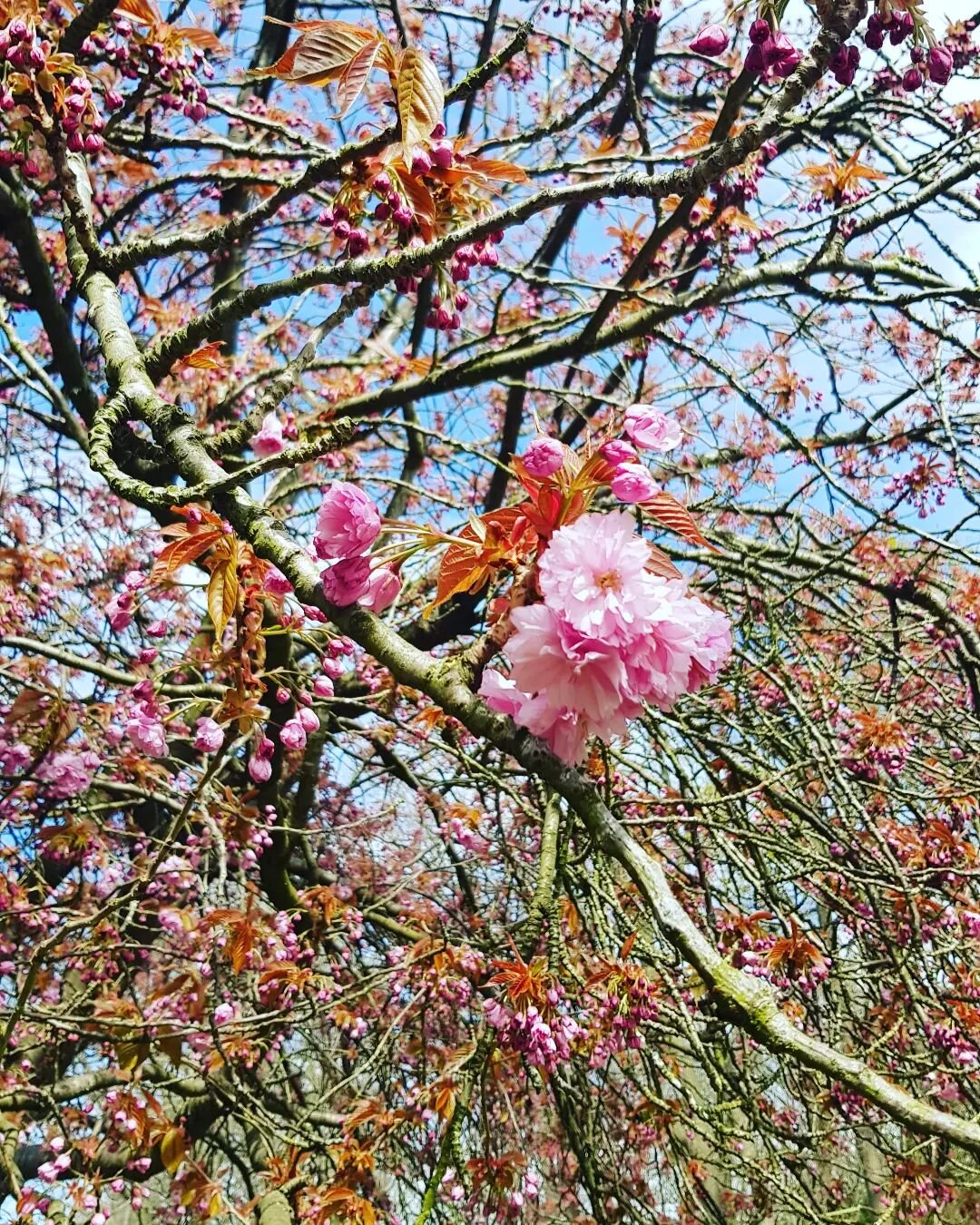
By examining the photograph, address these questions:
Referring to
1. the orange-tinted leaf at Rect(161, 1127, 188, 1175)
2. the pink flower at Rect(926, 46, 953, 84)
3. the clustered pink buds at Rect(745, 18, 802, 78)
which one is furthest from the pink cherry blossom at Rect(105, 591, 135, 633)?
the orange-tinted leaf at Rect(161, 1127, 188, 1175)

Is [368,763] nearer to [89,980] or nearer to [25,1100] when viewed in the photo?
[89,980]

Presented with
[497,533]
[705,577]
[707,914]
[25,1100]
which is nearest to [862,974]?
[707,914]

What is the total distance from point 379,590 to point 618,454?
1.06ft

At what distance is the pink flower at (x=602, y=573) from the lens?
2.66ft

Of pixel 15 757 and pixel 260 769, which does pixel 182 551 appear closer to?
pixel 260 769

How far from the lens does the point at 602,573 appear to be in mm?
834

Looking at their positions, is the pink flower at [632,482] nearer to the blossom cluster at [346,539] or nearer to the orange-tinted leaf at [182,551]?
the blossom cluster at [346,539]

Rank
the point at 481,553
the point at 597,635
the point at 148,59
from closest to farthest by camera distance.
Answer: the point at 597,635, the point at 481,553, the point at 148,59

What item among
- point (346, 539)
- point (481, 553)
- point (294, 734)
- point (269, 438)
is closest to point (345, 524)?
point (346, 539)

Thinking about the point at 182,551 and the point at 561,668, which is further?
the point at 182,551

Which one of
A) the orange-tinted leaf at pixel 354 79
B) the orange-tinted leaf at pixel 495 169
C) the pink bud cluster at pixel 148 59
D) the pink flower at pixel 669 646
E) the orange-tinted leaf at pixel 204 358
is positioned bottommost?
the pink flower at pixel 669 646

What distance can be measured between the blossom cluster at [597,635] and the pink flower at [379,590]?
9.5 inches

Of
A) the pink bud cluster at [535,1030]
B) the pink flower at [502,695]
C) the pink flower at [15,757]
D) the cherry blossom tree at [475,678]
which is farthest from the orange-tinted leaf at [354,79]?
the pink flower at [15,757]

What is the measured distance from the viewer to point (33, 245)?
3.04 m
